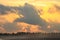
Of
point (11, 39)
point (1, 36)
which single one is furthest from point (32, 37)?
point (1, 36)

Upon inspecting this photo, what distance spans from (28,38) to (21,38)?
288 cm

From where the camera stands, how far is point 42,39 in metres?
45.1

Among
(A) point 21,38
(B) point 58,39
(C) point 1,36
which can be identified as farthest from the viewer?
(A) point 21,38

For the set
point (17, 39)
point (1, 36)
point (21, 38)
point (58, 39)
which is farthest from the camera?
point (21, 38)

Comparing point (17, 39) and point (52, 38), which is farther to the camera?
point (52, 38)

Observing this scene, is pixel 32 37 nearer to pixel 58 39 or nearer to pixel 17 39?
pixel 17 39

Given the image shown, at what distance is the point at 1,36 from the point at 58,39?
37.8ft

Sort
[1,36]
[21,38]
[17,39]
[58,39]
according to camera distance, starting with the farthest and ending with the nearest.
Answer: [21,38], [17,39], [58,39], [1,36]

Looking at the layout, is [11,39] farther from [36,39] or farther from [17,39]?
[36,39]

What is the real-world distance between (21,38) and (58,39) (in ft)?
29.1

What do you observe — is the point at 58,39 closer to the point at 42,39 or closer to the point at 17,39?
the point at 42,39

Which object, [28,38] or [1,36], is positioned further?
[28,38]

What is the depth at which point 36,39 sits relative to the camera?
1711 inches

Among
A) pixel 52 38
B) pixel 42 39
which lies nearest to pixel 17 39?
pixel 42 39
